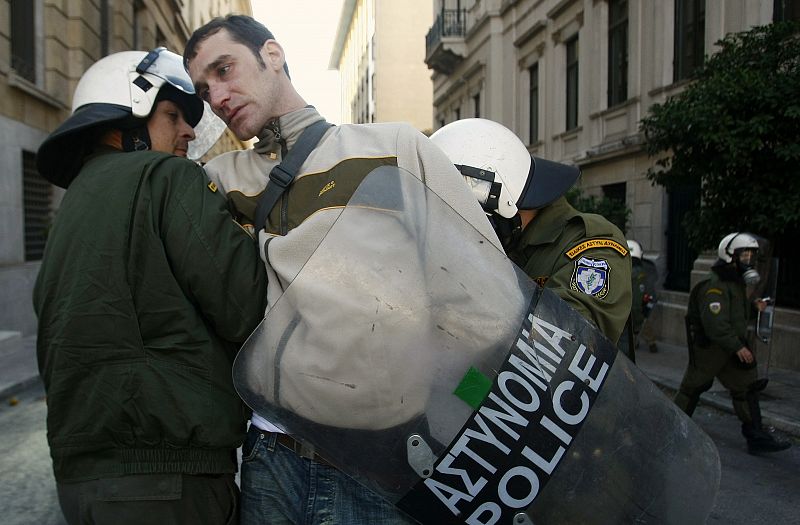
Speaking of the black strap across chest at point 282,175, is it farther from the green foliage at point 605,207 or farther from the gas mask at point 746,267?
the green foliage at point 605,207

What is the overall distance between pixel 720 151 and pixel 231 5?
135 ft

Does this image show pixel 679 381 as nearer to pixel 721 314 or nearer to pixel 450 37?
pixel 721 314

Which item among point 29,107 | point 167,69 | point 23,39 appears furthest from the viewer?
point 23,39

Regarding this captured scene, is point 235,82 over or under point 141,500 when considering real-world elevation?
over

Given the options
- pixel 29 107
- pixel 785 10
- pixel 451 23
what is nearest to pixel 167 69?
pixel 785 10

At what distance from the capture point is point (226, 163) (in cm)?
167

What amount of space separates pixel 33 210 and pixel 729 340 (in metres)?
11.1

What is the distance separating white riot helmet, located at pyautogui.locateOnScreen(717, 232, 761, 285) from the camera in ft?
19.5

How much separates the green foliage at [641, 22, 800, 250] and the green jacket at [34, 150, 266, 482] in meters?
6.49

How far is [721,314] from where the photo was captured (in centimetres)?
570

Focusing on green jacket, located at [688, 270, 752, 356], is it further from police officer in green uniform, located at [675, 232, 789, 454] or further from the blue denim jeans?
the blue denim jeans

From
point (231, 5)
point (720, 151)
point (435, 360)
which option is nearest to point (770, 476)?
point (720, 151)

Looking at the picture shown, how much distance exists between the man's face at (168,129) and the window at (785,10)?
9328 millimetres

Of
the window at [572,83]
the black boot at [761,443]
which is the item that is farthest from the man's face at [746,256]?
the window at [572,83]
